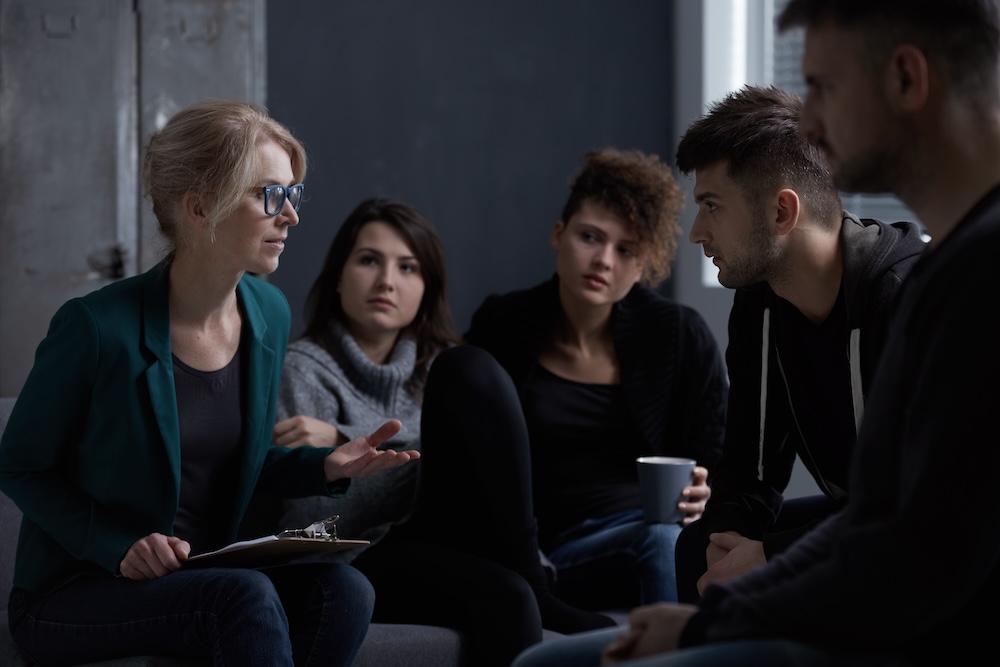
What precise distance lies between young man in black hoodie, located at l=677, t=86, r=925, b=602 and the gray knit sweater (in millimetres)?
677

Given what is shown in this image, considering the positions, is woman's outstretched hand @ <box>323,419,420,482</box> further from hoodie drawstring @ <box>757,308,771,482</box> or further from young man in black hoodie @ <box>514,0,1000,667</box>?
young man in black hoodie @ <box>514,0,1000,667</box>

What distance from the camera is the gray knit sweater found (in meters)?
2.24

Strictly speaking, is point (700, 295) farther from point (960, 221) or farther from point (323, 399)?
point (960, 221)

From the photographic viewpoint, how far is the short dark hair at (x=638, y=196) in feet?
8.29

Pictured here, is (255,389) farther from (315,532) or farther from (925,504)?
(925,504)

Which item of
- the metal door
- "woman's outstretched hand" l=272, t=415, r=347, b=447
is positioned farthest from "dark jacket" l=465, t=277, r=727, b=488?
the metal door

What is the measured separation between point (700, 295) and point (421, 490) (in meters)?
1.44

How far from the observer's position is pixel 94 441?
5.63 feet

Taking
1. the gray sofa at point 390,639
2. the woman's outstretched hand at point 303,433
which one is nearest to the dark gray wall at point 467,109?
the woman's outstretched hand at point 303,433

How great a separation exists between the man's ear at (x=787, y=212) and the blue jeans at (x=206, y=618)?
0.85 m

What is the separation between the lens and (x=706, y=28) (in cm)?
340

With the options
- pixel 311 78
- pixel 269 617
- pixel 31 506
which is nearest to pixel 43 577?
pixel 31 506

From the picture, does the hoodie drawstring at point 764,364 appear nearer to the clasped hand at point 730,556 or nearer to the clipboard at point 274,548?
the clasped hand at point 730,556

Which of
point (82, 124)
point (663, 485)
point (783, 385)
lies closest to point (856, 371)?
point (783, 385)
